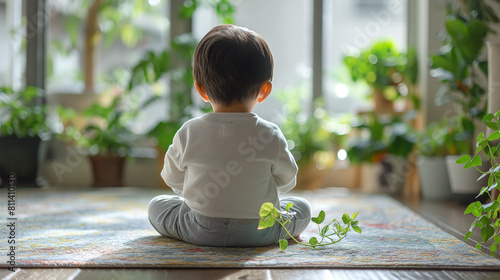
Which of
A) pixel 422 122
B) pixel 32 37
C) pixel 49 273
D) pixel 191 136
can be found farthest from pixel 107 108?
pixel 49 273

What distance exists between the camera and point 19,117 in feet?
11.2

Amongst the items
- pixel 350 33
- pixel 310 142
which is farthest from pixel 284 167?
pixel 350 33

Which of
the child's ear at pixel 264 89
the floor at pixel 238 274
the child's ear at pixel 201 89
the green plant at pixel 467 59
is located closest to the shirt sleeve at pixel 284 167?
A: the child's ear at pixel 264 89

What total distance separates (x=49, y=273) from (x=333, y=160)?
2.61m

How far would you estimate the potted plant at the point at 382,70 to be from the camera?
11.4ft

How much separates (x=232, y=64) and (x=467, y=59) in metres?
1.66

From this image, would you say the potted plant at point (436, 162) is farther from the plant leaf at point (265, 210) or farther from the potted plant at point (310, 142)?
the plant leaf at point (265, 210)

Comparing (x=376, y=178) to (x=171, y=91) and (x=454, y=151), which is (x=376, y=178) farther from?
(x=171, y=91)

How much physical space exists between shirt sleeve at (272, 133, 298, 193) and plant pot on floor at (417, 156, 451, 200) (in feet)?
5.25

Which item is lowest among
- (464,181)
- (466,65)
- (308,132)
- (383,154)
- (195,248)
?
(195,248)

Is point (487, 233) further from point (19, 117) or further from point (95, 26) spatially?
point (95, 26)

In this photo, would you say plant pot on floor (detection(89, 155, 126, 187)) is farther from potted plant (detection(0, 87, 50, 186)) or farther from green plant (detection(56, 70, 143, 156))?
potted plant (detection(0, 87, 50, 186))

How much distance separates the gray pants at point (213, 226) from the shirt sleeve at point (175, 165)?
0.08 metres

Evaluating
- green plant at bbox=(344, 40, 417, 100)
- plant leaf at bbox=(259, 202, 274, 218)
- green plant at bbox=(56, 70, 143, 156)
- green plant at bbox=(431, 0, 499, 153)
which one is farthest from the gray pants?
green plant at bbox=(344, 40, 417, 100)
